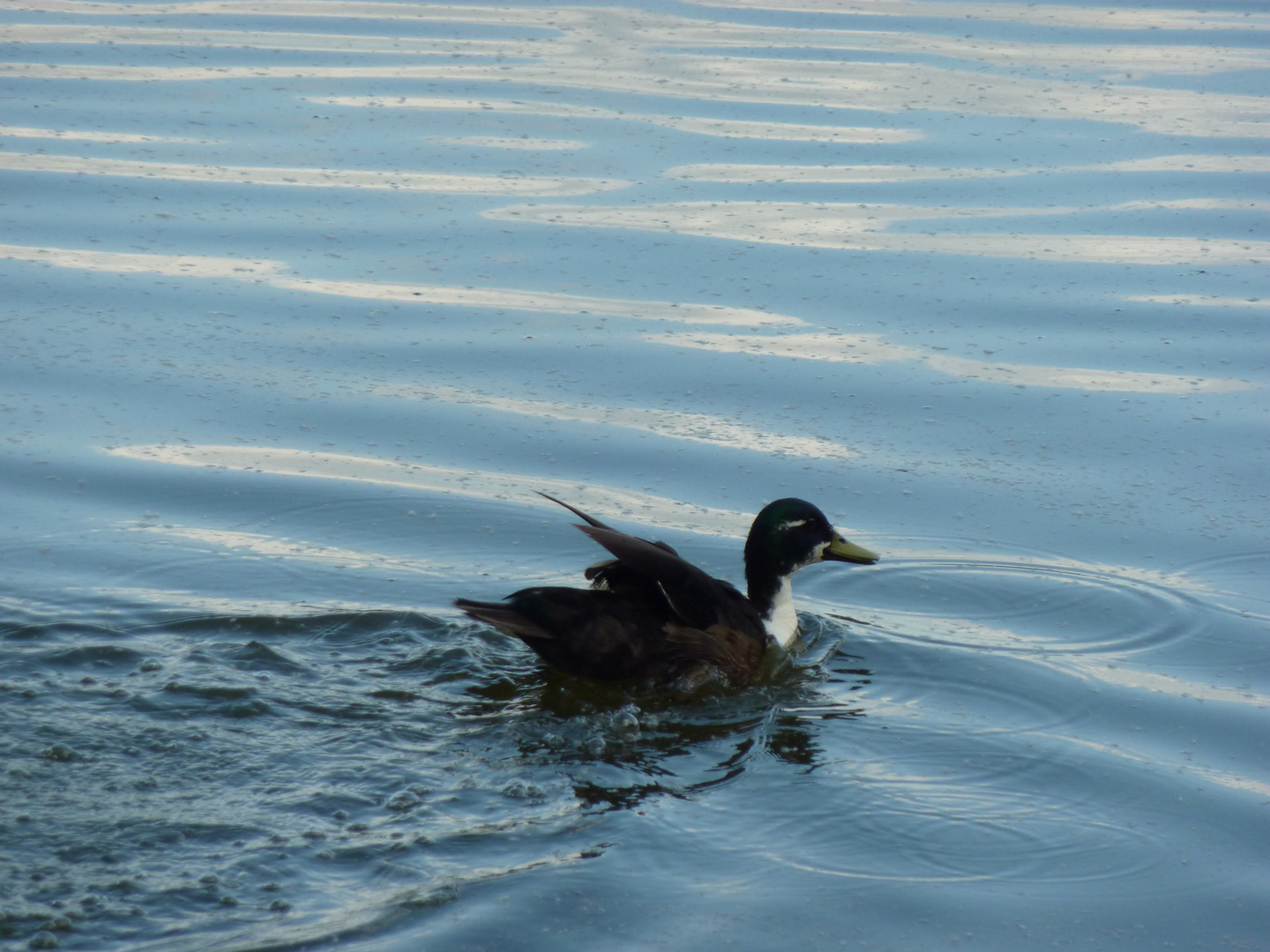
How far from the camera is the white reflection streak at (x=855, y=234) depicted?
1075 cm

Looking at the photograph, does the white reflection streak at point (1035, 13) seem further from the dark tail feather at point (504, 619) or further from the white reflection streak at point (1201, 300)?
the dark tail feather at point (504, 619)

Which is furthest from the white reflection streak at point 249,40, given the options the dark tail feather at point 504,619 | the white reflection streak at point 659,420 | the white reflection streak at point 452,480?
the dark tail feather at point 504,619

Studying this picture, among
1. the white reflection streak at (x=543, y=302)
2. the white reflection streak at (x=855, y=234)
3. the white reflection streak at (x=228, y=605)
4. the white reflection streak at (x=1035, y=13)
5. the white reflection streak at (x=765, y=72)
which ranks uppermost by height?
the white reflection streak at (x=1035, y=13)

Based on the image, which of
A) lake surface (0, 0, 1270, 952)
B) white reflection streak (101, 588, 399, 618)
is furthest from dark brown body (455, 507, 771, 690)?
white reflection streak (101, 588, 399, 618)

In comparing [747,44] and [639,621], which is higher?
[747,44]

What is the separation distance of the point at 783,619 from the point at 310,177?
6.53 meters

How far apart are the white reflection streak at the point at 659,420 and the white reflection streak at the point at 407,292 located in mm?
1323

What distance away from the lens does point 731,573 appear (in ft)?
22.6

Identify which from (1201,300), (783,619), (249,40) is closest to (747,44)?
(249,40)

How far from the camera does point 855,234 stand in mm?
10961

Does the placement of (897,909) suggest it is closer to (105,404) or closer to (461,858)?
(461,858)

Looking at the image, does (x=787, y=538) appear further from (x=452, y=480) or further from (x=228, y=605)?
(x=228, y=605)

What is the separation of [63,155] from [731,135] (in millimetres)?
5210

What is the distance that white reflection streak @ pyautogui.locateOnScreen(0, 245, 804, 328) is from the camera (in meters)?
9.49
